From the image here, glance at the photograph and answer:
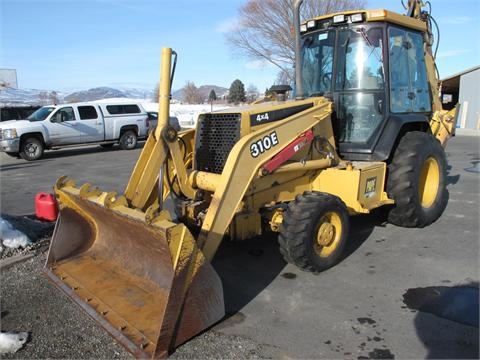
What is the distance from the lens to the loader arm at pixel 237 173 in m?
3.69

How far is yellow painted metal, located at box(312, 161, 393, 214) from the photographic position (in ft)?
15.8

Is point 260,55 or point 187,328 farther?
point 260,55

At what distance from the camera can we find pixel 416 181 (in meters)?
5.30

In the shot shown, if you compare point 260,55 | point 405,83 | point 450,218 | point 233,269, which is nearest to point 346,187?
point 233,269

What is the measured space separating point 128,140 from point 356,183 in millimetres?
14185

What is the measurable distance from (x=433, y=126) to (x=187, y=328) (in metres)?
5.15

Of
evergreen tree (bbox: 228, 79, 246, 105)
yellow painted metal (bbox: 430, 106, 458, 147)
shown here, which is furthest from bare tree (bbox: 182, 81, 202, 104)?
yellow painted metal (bbox: 430, 106, 458, 147)

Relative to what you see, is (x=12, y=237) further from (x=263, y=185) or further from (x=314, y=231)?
(x=314, y=231)

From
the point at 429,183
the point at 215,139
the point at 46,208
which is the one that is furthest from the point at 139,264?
the point at 429,183

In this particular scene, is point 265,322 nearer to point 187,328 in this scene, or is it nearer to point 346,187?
point 187,328

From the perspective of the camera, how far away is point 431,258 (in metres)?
4.80

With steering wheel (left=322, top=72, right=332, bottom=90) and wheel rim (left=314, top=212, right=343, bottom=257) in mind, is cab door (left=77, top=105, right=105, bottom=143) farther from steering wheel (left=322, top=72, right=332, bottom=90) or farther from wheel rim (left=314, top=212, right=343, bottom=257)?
wheel rim (left=314, top=212, right=343, bottom=257)

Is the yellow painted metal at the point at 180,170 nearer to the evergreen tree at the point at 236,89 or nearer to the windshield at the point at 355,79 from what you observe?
the windshield at the point at 355,79

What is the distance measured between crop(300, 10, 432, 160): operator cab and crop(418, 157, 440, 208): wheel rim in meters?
0.74
